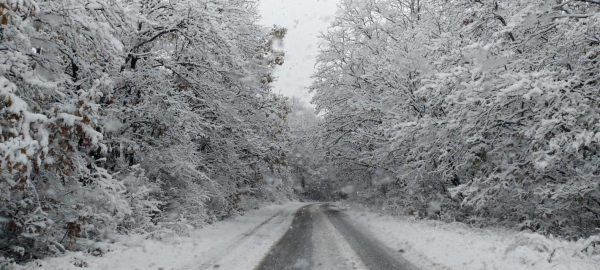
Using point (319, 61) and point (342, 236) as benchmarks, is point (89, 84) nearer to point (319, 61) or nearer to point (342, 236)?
point (342, 236)

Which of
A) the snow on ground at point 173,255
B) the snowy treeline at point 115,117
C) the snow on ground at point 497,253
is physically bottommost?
the snow on ground at point 173,255

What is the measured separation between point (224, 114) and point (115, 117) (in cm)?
427

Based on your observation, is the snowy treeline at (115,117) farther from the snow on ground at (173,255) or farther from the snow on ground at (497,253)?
the snow on ground at (497,253)

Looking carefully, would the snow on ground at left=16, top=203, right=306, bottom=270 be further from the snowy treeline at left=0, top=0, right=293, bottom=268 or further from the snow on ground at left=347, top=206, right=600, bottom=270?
the snow on ground at left=347, top=206, right=600, bottom=270

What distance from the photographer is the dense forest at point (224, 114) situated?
5836mm

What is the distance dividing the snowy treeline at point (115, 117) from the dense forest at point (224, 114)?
42 mm

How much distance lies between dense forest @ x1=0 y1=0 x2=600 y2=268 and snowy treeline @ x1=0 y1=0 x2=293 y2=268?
0.04m

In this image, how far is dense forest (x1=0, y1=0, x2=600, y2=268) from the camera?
5.84 metres

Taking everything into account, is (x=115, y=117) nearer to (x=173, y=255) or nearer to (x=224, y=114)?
(x=173, y=255)

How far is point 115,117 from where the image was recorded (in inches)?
361

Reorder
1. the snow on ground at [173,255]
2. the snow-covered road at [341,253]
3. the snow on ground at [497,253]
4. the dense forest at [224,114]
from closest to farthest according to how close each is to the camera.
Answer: the dense forest at [224,114] < the snow on ground at [497,253] < the snow-covered road at [341,253] < the snow on ground at [173,255]

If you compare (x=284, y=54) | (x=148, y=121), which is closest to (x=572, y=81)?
(x=148, y=121)

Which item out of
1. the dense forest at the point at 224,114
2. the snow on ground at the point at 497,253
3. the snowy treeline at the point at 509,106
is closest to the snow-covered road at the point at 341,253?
the snow on ground at the point at 497,253


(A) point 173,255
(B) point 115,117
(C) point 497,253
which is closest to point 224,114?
(B) point 115,117
